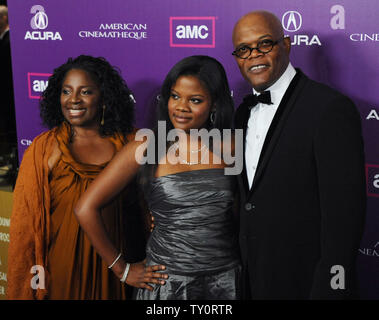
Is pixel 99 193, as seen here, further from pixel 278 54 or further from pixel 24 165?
pixel 278 54

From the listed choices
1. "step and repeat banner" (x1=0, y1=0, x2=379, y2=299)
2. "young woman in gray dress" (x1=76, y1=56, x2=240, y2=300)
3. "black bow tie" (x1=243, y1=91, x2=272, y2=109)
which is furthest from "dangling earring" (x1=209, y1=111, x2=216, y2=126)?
"step and repeat banner" (x1=0, y1=0, x2=379, y2=299)

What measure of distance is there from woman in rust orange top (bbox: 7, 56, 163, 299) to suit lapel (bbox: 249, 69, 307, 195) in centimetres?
70

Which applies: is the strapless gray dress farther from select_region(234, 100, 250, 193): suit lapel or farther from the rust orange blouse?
the rust orange blouse

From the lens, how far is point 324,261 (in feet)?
5.68

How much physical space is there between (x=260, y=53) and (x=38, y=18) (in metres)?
1.80

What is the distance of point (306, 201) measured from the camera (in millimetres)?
1789

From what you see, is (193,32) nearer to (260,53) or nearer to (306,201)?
(260,53)

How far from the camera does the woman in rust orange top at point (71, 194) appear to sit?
2.28 metres

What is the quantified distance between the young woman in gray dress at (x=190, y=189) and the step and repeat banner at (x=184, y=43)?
40cm

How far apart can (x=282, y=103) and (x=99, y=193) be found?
2.34 feet

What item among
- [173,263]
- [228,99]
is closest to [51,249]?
[173,263]

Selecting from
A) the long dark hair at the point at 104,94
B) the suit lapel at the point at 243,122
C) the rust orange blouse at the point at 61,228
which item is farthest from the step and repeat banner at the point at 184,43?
the suit lapel at the point at 243,122

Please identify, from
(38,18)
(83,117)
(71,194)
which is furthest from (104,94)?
(38,18)

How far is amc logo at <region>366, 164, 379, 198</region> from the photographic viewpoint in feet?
8.07
